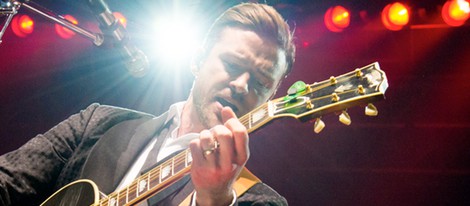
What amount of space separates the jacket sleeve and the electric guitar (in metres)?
0.45

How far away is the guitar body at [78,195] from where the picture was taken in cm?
166

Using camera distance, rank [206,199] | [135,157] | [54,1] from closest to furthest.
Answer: [206,199]
[135,157]
[54,1]

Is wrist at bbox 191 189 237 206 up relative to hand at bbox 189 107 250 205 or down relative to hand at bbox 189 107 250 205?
down

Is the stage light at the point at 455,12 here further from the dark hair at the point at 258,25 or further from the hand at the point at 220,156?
the hand at the point at 220,156

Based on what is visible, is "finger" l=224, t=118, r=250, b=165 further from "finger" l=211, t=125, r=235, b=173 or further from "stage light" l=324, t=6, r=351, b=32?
"stage light" l=324, t=6, r=351, b=32

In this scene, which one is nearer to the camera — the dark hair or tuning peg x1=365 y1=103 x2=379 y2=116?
tuning peg x1=365 y1=103 x2=379 y2=116

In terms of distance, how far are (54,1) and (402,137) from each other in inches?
152

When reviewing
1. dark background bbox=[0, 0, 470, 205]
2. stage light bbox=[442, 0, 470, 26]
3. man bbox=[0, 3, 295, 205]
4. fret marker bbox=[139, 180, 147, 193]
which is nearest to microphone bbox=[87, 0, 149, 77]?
man bbox=[0, 3, 295, 205]

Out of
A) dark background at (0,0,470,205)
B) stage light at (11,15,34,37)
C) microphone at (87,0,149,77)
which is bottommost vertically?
dark background at (0,0,470,205)

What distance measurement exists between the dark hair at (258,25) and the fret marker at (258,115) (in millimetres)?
936

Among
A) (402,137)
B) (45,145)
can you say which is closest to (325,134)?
(402,137)

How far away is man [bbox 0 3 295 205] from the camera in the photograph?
1.93m

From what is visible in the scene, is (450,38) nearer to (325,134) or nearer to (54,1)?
(325,134)

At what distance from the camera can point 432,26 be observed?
3.75 m
